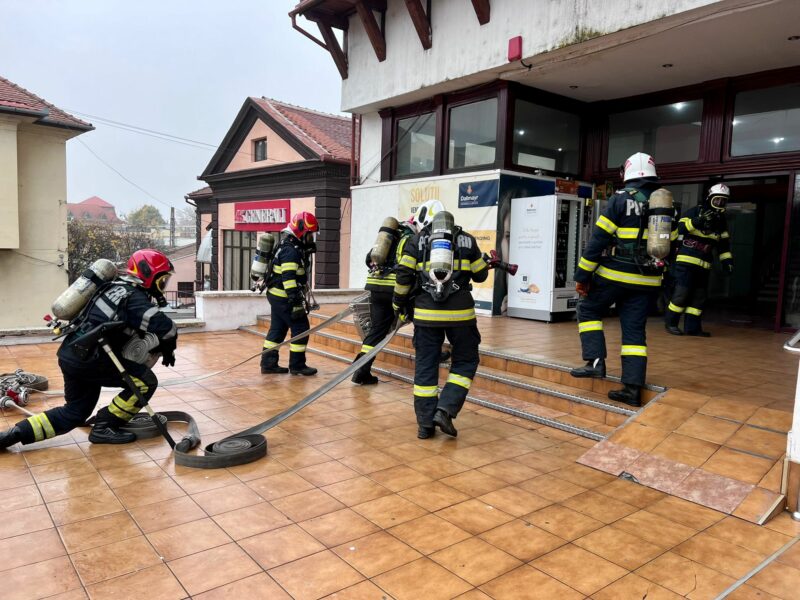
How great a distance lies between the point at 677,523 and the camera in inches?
133

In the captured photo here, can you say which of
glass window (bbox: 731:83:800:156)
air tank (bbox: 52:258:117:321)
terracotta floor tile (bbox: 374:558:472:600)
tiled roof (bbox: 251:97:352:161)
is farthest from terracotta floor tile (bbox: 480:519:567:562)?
tiled roof (bbox: 251:97:352:161)

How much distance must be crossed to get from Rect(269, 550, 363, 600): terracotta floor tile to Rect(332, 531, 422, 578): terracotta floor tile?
0.17 feet

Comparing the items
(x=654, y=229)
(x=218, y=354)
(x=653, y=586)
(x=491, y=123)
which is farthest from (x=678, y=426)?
(x=491, y=123)

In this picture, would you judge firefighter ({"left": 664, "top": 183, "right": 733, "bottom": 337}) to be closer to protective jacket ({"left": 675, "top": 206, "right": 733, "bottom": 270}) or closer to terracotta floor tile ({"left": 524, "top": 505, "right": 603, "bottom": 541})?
protective jacket ({"left": 675, "top": 206, "right": 733, "bottom": 270})

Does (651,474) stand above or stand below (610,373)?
below

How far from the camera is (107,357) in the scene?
4.25m

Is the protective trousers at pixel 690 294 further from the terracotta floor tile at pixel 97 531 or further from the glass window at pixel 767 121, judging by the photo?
the terracotta floor tile at pixel 97 531

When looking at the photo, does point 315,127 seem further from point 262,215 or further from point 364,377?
point 364,377

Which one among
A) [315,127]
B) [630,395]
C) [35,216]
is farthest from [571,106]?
[35,216]

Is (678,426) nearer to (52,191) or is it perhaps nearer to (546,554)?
(546,554)

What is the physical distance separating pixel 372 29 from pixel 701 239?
24.1 ft

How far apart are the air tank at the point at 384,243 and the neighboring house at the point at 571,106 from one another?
4.03 metres

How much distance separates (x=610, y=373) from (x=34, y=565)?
485cm

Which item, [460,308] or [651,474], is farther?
[460,308]
